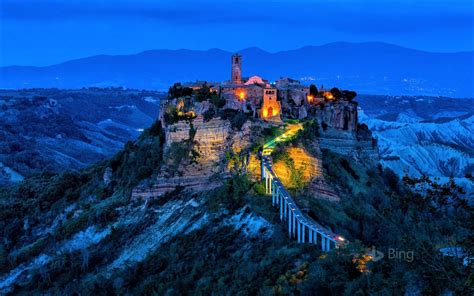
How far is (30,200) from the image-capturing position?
187 feet

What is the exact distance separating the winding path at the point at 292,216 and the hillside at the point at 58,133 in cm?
5777

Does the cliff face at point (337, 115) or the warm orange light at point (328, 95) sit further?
the warm orange light at point (328, 95)

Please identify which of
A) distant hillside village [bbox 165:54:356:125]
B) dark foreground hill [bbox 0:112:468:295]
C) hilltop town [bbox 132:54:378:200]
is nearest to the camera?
dark foreground hill [bbox 0:112:468:295]

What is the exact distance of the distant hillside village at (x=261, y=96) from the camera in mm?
47375

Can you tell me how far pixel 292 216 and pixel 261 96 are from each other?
18.9m

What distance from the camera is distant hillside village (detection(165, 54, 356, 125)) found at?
47375 millimetres

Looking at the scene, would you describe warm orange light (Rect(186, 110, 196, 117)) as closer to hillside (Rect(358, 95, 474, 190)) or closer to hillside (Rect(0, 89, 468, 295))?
hillside (Rect(0, 89, 468, 295))

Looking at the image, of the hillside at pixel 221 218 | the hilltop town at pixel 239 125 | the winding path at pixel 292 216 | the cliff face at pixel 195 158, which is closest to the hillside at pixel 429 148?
the hilltop town at pixel 239 125

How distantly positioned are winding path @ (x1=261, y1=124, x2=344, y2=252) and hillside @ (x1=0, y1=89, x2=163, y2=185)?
57766 mm

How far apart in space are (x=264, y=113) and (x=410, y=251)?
89.0 feet

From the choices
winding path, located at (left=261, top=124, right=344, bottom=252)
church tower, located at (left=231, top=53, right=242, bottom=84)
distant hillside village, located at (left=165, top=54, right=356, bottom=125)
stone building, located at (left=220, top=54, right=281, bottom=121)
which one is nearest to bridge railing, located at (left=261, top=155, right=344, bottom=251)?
winding path, located at (left=261, top=124, right=344, bottom=252)

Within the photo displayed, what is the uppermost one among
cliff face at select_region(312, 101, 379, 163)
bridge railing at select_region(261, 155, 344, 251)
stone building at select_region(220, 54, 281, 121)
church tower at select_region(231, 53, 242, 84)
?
church tower at select_region(231, 53, 242, 84)

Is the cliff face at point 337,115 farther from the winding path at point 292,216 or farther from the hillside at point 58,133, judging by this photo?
the hillside at point 58,133

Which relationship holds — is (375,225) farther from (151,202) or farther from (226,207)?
(151,202)
